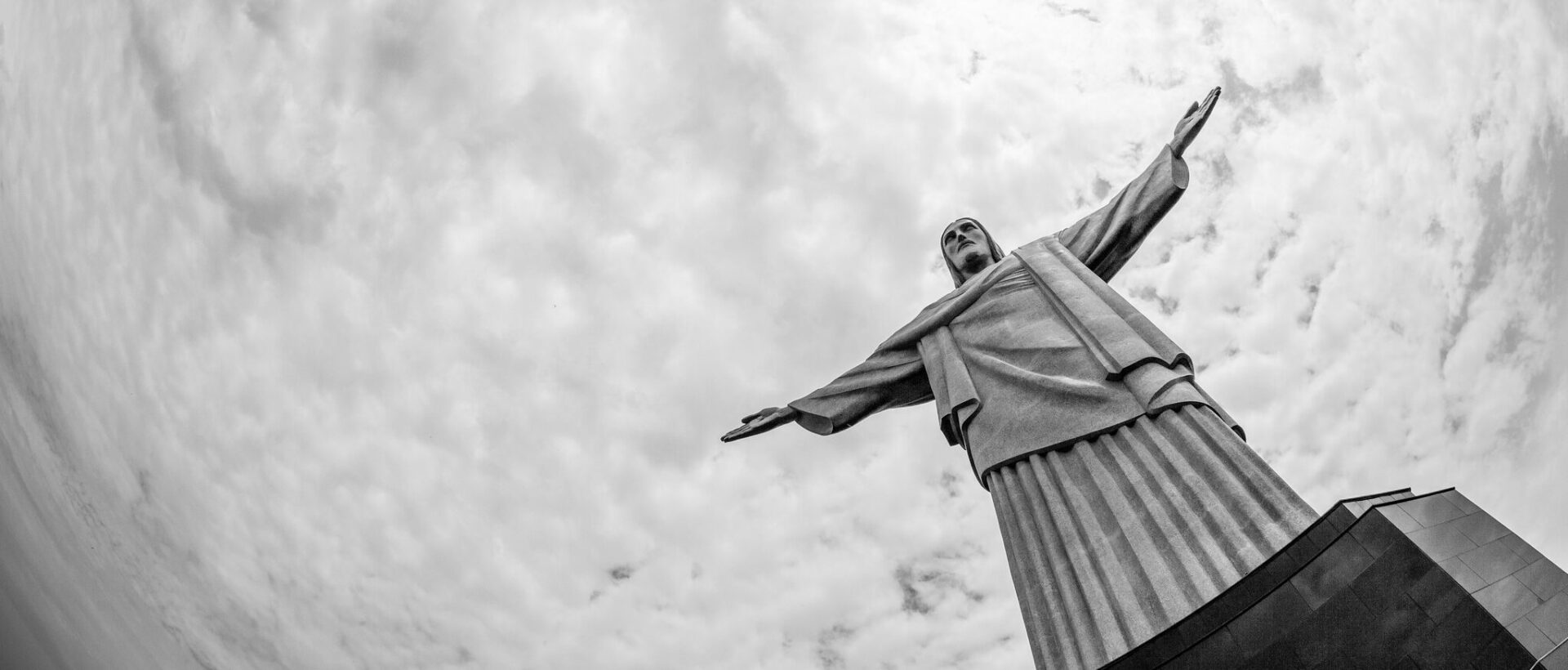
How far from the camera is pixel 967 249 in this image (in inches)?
339

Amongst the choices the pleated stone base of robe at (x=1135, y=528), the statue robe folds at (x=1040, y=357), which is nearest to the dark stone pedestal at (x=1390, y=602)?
the pleated stone base of robe at (x=1135, y=528)

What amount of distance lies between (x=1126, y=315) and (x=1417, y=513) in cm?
320

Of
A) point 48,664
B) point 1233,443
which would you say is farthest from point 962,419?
point 48,664

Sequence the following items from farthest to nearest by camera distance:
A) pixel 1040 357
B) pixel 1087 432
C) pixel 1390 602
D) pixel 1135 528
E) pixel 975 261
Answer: pixel 975 261 → pixel 1040 357 → pixel 1087 432 → pixel 1135 528 → pixel 1390 602

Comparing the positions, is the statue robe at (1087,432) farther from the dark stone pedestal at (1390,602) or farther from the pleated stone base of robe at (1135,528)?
the dark stone pedestal at (1390,602)

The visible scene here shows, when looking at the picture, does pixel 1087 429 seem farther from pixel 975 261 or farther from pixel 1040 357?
pixel 975 261

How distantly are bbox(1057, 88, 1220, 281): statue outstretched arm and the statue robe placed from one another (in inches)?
0.6

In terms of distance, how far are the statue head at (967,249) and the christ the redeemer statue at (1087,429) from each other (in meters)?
0.13

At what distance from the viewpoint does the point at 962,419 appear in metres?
6.67

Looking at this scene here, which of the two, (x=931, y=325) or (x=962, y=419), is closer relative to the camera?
(x=962, y=419)

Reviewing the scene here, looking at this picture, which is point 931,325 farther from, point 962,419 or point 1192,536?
point 1192,536

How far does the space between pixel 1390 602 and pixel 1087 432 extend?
2.59m

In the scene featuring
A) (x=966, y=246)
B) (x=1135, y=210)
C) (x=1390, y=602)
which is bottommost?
(x=1390, y=602)

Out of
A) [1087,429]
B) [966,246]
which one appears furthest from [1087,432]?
[966,246]
